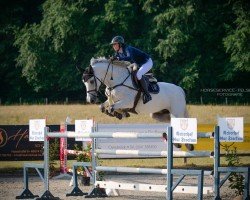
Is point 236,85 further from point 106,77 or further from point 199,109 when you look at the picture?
point 106,77

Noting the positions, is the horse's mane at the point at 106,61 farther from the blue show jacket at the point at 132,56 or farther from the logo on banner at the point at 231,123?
the logo on banner at the point at 231,123

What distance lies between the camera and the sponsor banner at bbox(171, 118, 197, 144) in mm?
8520

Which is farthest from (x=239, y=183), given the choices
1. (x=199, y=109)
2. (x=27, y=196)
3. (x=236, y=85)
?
(x=236, y=85)

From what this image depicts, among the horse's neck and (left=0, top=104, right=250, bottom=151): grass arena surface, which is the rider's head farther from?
(left=0, top=104, right=250, bottom=151): grass arena surface

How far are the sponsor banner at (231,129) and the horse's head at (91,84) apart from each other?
2624mm

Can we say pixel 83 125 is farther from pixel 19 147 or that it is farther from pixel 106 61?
pixel 19 147

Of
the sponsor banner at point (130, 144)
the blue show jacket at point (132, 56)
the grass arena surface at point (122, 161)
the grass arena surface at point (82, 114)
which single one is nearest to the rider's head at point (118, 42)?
the blue show jacket at point (132, 56)

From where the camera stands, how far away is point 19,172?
53.2ft

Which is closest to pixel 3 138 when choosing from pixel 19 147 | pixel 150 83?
pixel 19 147

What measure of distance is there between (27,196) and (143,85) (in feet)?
8.54

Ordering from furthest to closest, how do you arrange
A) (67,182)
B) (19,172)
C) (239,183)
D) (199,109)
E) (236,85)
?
(236,85) → (199,109) → (19,172) → (67,182) → (239,183)

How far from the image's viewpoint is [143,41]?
35.7 metres

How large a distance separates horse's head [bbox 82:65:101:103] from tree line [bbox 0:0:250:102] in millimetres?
23350

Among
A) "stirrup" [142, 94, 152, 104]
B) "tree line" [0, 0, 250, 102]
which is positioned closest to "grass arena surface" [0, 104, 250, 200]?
"stirrup" [142, 94, 152, 104]
